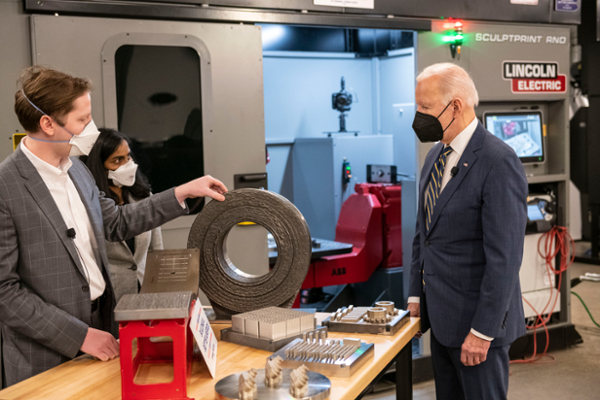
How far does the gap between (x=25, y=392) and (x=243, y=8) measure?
2215 millimetres

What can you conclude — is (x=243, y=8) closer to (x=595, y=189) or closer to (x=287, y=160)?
(x=287, y=160)

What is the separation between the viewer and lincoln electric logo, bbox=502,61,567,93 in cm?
388

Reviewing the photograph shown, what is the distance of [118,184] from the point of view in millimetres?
2730

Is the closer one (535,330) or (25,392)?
(25,392)

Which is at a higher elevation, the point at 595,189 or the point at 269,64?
the point at 269,64

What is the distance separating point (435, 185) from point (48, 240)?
131cm

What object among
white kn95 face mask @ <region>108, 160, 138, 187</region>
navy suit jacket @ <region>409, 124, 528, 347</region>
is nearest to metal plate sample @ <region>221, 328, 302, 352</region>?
navy suit jacket @ <region>409, 124, 528, 347</region>

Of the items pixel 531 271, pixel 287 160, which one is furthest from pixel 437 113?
pixel 287 160

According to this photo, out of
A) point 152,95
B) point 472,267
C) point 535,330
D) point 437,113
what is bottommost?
point 535,330

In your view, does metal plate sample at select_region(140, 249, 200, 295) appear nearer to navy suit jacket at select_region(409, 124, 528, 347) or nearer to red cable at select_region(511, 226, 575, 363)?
navy suit jacket at select_region(409, 124, 528, 347)

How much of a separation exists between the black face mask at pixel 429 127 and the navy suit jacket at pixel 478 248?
135mm

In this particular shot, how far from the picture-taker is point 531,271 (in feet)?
13.2

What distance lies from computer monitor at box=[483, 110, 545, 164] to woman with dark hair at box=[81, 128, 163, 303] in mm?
2315

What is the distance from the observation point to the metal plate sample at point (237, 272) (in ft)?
6.61
